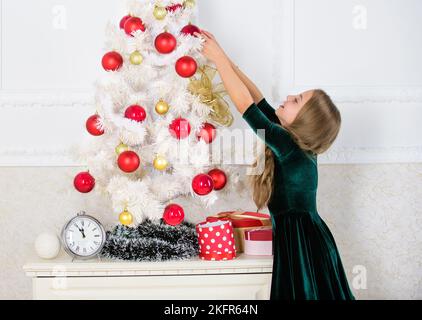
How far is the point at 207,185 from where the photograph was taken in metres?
Answer: 2.21

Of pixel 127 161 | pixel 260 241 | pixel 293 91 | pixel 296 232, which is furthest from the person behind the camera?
pixel 293 91

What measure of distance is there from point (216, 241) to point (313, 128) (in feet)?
1.94

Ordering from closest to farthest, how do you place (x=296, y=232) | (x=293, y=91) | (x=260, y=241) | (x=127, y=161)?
(x=127, y=161)
(x=296, y=232)
(x=260, y=241)
(x=293, y=91)

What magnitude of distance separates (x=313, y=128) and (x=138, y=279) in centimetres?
91

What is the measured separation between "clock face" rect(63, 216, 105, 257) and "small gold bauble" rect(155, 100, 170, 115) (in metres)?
0.51

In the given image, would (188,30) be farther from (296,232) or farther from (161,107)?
(296,232)

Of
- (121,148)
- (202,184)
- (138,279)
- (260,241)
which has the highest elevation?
(121,148)

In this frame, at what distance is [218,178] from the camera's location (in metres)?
2.33

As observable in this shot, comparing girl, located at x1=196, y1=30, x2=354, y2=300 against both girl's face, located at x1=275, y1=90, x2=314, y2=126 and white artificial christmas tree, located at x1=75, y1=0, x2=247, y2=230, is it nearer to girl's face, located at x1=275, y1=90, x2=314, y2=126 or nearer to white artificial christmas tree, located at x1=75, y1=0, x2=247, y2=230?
girl's face, located at x1=275, y1=90, x2=314, y2=126

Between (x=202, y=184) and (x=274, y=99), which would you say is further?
(x=274, y=99)

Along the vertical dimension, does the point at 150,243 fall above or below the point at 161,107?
below

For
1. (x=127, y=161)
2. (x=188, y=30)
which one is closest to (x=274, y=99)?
(x=188, y=30)
